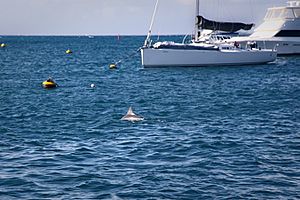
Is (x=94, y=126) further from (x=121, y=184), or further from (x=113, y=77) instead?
(x=113, y=77)

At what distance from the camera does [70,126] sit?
993 inches

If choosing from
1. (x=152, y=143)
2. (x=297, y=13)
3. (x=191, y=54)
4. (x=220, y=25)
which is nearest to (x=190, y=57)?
(x=191, y=54)

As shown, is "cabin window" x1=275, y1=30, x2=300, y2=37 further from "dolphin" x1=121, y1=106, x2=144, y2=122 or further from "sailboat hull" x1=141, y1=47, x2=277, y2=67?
"dolphin" x1=121, y1=106, x2=144, y2=122

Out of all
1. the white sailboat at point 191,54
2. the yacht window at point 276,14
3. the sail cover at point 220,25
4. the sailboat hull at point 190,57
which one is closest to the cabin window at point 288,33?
the yacht window at point 276,14

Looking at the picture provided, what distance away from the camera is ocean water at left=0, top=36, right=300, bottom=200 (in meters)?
15.6

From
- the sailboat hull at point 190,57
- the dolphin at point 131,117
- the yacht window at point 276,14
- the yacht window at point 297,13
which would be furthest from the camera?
the yacht window at point 276,14

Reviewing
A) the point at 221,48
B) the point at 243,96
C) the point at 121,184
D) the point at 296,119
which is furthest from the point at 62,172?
the point at 221,48

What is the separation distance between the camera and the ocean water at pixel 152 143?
51.1ft

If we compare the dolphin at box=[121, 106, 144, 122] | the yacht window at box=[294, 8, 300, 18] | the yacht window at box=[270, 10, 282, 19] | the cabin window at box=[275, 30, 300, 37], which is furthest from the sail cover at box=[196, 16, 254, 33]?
the dolphin at box=[121, 106, 144, 122]

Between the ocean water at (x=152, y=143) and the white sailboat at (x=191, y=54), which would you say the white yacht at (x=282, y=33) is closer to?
the white sailboat at (x=191, y=54)

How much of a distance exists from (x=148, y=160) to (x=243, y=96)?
19.9m

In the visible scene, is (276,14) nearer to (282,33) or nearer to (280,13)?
(280,13)

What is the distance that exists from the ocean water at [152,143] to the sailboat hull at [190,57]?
11576 mm

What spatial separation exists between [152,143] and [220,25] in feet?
151
